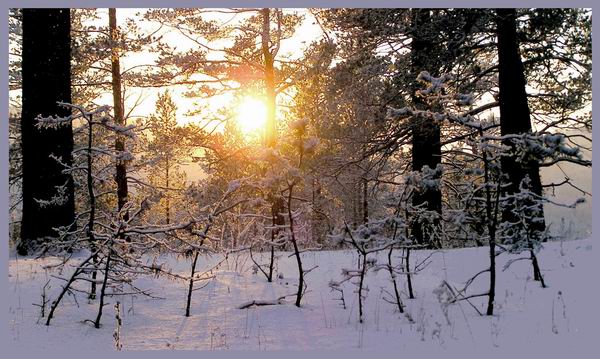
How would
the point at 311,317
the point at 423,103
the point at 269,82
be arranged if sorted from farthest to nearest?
the point at 269,82 < the point at 423,103 < the point at 311,317

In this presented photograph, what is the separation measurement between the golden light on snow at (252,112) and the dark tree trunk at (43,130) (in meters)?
8.20

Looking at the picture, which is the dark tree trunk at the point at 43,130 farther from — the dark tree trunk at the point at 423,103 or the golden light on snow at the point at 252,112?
the golden light on snow at the point at 252,112

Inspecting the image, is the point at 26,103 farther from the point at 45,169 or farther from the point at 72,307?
the point at 72,307

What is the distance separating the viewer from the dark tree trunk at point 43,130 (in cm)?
733

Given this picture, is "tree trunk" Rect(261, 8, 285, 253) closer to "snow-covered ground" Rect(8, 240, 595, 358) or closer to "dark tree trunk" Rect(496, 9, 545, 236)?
"dark tree trunk" Rect(496, 9, 545, 236)

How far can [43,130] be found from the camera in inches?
293

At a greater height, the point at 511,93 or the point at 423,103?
the point at 423,103

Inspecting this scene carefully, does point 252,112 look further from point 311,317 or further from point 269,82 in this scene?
point 311,317

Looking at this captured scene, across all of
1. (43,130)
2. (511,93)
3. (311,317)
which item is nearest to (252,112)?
(43,130)

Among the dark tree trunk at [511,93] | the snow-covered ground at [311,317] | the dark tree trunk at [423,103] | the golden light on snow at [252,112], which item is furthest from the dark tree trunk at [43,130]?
the golden light on snow at [252,112]

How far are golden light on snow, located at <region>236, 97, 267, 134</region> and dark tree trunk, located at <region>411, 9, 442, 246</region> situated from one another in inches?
219

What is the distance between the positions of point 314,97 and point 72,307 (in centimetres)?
1153

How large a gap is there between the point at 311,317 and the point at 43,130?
17.4ft

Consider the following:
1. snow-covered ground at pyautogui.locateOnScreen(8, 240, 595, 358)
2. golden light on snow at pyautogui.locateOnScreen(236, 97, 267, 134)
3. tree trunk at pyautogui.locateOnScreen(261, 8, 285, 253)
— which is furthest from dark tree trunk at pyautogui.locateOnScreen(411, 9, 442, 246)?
golden light on snow at pyautogui.locateOnScreen(236, 97, 267, 134)
